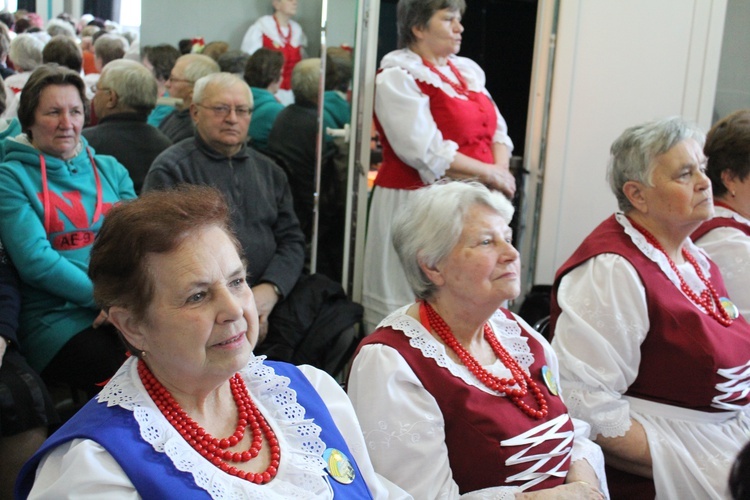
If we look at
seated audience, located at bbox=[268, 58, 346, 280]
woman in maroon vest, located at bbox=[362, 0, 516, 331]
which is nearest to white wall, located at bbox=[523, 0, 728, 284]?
woman in maroon vest, located at bbox=[362, 0, 516, 331]

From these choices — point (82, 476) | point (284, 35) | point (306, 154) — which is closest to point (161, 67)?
point (284, 35)

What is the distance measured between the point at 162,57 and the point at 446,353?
221cm

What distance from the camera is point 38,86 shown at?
9.02 feet

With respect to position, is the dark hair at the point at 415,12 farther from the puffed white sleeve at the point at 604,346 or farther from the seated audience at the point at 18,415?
the seated audience at the point at 18,415

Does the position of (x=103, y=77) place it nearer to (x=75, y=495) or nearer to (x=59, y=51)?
(x=59, y=51)

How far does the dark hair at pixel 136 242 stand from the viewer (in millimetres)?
1309

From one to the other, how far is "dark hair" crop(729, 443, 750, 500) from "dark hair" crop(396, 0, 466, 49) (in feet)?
8.37

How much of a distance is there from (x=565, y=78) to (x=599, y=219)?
0.70m

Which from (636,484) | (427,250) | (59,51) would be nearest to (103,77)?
(59,51)

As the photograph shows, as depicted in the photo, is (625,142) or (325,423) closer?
(325,423)

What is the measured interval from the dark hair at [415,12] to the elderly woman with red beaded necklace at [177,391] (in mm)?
2154

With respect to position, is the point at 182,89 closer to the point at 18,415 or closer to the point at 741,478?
the point at 18,415

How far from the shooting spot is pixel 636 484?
2.17 metres

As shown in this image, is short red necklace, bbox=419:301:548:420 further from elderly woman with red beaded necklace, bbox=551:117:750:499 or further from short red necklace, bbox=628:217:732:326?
short red necklace, bbox=628:217:732:326
